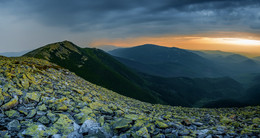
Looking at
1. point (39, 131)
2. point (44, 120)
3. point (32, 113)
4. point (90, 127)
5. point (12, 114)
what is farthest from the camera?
point (32, 113)

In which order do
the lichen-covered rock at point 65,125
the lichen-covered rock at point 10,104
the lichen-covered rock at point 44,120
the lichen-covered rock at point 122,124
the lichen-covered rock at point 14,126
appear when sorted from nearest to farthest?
1. the lichen-covered rock at point 14,126
2. the lichen-covered rock at point 65,125
3. the lichen-covered rock at point 44,120
4. the lichen-covered rock at point 122,124
5. the lichen-covered rock at point 10,104

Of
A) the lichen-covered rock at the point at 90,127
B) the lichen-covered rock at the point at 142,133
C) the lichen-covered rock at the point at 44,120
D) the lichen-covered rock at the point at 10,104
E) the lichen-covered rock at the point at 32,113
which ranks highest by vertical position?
the lichen-covered rock at the point at 10,104

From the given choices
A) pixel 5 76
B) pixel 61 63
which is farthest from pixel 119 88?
pixel 5 76

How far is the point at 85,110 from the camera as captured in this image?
1134cm

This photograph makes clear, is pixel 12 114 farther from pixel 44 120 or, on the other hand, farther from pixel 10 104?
pixel 44 120

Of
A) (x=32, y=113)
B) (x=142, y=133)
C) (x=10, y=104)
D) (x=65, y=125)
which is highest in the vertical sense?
(x=10, y=104)

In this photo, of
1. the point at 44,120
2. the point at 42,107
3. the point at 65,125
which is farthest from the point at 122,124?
the point at 42,107

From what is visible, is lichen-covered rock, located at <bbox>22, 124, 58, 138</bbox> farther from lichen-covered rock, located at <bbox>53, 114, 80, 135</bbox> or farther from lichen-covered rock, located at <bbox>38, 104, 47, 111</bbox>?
lichen-covered rock, located at <bbox>38, 104, 47, 111</bbox>

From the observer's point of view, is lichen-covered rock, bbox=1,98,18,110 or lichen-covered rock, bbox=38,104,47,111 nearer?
lichen-covered rock, bbox=1,98,18,110

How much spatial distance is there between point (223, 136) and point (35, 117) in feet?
42.8

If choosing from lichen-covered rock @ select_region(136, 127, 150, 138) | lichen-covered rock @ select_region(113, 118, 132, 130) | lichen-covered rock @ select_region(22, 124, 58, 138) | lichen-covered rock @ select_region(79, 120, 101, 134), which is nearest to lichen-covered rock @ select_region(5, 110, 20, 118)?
lichen-covered rock @ select_region(22, 124, 58, 138)

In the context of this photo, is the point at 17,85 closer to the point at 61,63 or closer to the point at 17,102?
the point at 17,102

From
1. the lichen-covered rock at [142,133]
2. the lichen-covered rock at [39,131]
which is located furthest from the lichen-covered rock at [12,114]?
the lichen-covered rock at [142,133]

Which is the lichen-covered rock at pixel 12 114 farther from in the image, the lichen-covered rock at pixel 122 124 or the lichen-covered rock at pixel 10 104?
the lichen-covered rock at pixel 122 124
